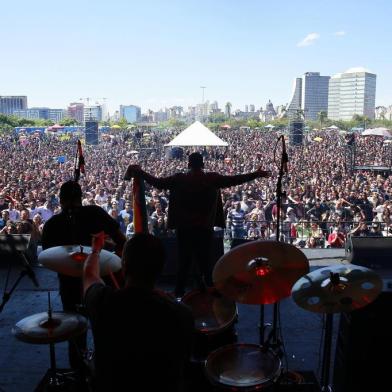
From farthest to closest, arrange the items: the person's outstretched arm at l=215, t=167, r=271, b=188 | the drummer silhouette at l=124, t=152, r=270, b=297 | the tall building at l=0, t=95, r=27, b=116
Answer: the tall building at l=0, t=95, r=27, b=116, the drummer silhouette at l=124, t=152, r=270, b=297, the person's outstretched arm at l=215, t=167, r=271, b=188

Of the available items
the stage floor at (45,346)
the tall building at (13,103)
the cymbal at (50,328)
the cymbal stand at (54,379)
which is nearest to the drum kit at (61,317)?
the cymbal at (50,328)

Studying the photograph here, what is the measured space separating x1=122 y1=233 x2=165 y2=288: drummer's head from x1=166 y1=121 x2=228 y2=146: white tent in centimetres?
966

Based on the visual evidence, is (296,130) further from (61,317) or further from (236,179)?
(61,317)

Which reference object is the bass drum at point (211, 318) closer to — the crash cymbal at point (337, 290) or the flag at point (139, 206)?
the crash cymbal at point (337, 290)

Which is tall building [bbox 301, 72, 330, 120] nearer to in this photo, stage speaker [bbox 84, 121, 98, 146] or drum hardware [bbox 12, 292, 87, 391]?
stage speaker [bbox 84, 121, 98, 146]

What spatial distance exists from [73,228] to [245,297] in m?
1.04

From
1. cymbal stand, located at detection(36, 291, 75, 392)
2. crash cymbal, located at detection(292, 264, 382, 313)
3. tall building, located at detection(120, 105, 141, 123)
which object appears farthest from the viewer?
tall building, located at detection(120, 105, 141, 123)

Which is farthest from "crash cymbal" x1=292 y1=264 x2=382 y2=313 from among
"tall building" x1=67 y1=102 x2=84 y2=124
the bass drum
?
"tall building" x1=67 y1=102 x2=84 y2=124

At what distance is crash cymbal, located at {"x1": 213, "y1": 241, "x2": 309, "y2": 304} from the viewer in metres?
2.46

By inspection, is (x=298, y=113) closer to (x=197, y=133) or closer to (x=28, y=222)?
(x=197, y=133)

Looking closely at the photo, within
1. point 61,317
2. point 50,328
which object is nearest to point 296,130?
point 61,317

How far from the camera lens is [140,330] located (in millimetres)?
1531

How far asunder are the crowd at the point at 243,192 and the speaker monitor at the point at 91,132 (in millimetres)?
640

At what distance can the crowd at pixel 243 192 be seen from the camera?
8234 mm
